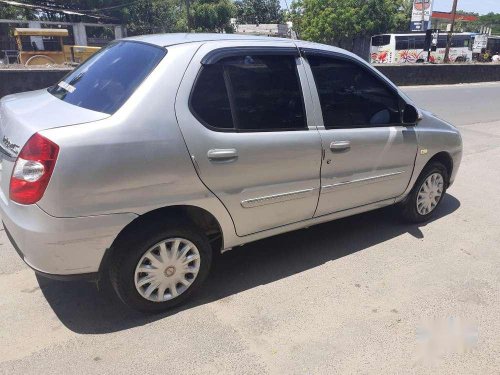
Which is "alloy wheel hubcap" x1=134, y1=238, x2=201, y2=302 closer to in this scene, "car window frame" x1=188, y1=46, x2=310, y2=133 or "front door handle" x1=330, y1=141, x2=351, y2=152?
"car window frame" x1=188, y1=46, x2=310, y2=133

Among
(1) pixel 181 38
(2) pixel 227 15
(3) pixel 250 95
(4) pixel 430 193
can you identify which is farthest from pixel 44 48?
(2) pixel 227 15

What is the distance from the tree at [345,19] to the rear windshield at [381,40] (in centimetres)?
450

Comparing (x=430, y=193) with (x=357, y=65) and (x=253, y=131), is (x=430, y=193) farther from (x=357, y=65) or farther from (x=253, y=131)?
(x=253, y=131)

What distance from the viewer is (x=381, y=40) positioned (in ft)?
131

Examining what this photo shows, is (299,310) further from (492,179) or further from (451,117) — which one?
(451,117)

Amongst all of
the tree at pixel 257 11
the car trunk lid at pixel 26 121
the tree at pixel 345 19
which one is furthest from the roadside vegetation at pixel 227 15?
the car trunk lid at pixel 26 121

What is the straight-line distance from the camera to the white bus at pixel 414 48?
38.4 meters

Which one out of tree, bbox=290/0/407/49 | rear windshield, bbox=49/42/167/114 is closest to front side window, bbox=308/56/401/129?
rear windshield, bbox=49/42/167/114

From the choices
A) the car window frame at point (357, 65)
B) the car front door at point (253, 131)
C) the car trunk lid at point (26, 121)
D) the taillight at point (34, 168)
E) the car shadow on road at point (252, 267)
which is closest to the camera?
the taillight at point (34, 168)

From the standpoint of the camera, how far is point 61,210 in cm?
238

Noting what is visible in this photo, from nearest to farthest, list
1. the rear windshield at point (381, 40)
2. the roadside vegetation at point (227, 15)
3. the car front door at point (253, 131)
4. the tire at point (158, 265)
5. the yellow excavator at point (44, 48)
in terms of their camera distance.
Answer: the tire at point (158, 265) < the car front door at point (253, 131) < the yellow excavator at point (44, 48) < the rear windshield at point (381, 40) < the roadside vegetation at point (227, 15)

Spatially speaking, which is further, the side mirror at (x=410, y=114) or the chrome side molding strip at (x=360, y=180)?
the side mirror at (x=410, y=114)

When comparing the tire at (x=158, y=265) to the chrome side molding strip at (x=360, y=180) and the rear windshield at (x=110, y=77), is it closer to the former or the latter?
the rear windshield at (x=110, y=77)

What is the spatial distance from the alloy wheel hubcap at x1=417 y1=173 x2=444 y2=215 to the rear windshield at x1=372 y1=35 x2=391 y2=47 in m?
38.3
